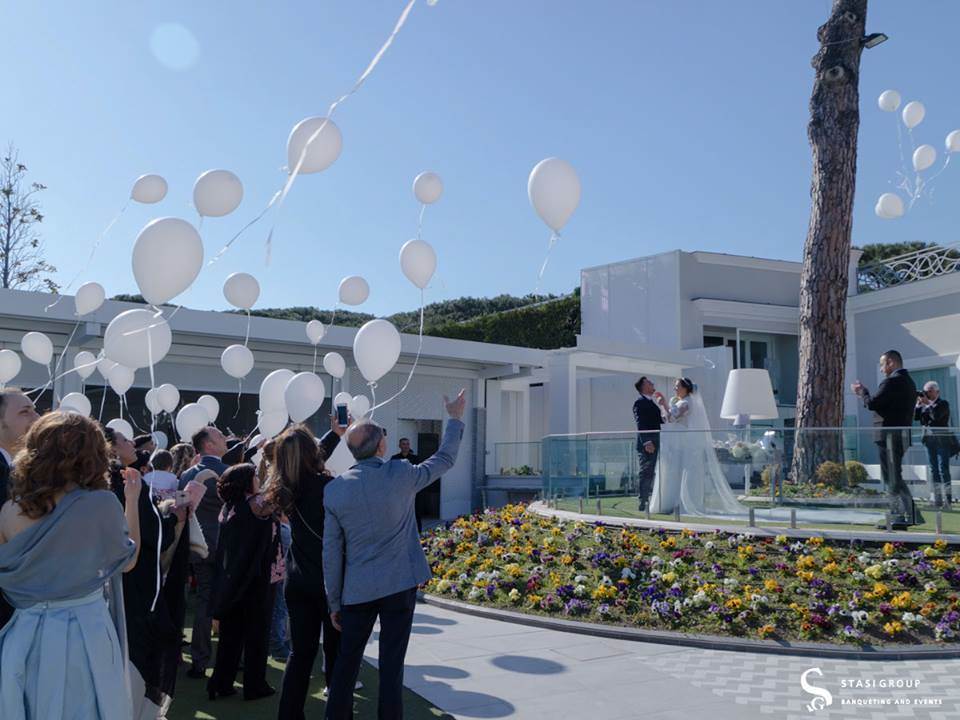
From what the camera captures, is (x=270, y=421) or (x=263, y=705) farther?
(x=270, y=421)

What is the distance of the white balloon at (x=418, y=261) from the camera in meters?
8.27

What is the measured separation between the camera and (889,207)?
531 inches

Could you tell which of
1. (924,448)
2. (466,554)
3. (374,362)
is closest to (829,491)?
(924,448)

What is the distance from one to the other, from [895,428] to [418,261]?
5.37 metres

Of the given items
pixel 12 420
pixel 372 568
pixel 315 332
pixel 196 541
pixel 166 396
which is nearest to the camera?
pixel 12 420

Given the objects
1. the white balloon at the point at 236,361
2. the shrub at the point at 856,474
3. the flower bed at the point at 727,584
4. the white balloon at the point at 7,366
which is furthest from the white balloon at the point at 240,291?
the shrub at the point at 856,474

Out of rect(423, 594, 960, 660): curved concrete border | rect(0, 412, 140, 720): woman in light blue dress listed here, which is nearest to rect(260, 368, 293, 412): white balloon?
rect(423, 594, 960, 660): curved concrete border

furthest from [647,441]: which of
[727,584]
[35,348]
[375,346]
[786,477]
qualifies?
[35,348]

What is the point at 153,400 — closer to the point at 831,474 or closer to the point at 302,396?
the point at 302,396

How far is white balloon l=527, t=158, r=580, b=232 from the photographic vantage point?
674 cm

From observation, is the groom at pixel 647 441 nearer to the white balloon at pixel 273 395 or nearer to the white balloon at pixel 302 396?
the white balloon at pixel 302 396

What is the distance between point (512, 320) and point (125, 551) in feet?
94.1

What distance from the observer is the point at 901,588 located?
727cm

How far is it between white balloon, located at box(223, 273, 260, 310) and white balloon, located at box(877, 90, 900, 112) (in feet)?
35.1
